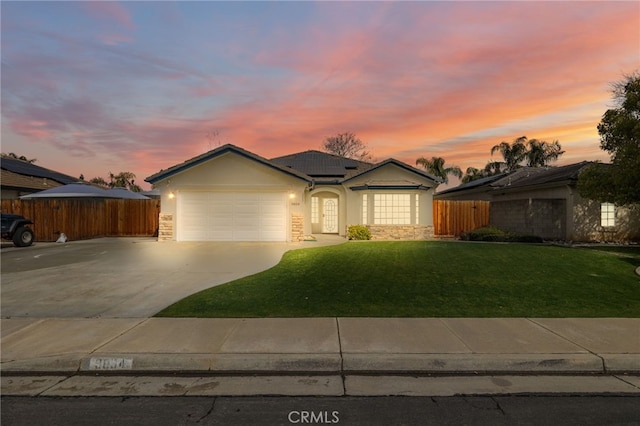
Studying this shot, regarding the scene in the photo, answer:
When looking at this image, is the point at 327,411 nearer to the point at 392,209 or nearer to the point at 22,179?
the point at 392,209

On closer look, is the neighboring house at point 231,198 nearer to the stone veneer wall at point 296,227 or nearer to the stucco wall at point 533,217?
the stone veneer wall at point 296,227

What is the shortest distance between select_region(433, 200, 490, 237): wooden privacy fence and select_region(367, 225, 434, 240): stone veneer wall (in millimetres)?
2167

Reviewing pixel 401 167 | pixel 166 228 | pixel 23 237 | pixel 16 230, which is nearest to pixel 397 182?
pixel 401 167

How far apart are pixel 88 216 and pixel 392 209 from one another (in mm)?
17267

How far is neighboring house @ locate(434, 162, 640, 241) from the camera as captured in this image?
57.9ft

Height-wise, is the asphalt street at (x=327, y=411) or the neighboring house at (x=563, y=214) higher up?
the neighboring house at (x=563, y=214)

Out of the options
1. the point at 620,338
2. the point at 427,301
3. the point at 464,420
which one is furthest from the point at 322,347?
the point at 620,338

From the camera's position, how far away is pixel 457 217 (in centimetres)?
2234

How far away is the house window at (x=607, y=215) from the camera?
58.3 ft

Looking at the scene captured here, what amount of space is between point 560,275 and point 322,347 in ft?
25.1

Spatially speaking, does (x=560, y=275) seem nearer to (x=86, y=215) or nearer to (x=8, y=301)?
(x=8, y=301)

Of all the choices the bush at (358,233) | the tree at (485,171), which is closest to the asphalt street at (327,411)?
the bush at (358,233)

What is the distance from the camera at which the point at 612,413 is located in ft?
12.1

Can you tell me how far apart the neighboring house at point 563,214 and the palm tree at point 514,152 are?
24.8m
